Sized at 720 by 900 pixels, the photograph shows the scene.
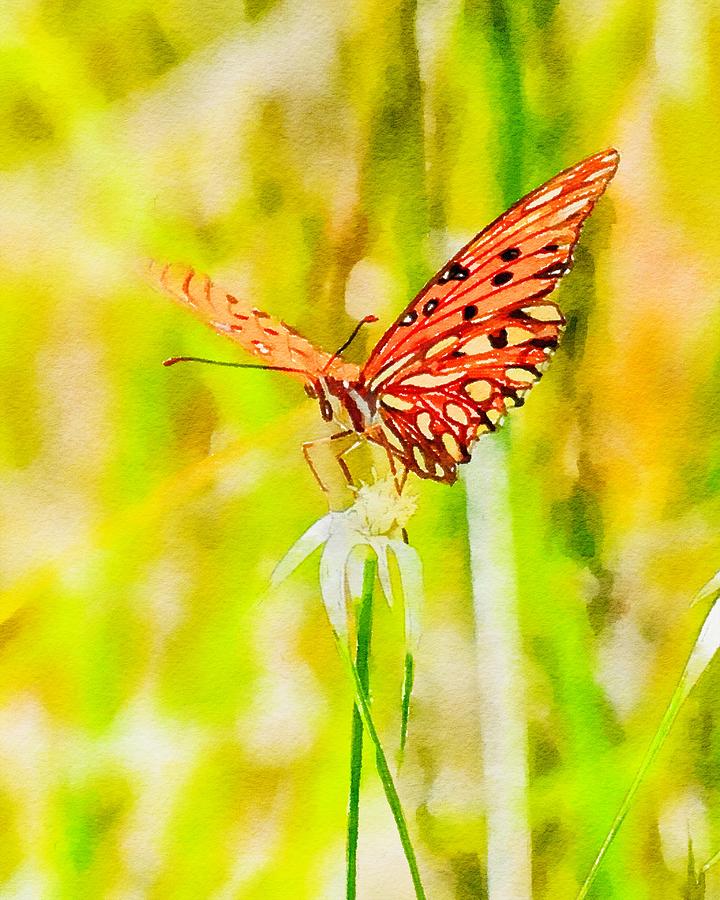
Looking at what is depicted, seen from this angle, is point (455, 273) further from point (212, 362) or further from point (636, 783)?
point (636, 783)

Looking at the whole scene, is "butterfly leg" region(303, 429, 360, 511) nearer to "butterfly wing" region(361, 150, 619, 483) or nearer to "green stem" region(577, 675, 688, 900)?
"butterfly wing" region(361, 150, 619, 483)

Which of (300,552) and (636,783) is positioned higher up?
(300,552)

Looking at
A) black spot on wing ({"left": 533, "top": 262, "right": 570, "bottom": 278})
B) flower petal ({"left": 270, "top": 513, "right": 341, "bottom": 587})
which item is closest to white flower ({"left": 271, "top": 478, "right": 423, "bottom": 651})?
flower petal ({"left": 270, "top": 513, "right": 341, "bottom": 587})

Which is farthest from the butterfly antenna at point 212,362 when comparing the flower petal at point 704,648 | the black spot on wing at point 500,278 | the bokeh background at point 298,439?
the flower petal at point 704,648

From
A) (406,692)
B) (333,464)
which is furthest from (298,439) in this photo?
(406,692)
